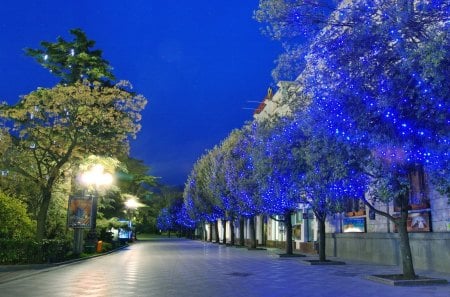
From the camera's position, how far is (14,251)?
21.9m

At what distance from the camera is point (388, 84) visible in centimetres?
1240

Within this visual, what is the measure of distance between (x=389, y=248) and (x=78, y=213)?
57.6ft

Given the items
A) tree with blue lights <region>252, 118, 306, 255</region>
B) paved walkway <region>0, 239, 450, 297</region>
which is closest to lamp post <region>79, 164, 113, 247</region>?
paved walkway <region>0, 239, 450, 297</region>

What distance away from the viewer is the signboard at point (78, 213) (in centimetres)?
2823

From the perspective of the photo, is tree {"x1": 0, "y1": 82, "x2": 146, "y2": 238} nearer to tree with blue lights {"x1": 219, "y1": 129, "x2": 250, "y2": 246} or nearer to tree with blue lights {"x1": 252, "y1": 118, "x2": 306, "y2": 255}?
tree with blue lights {"x1": 252, "y1": 118, "x2": 306, "y2": 255}

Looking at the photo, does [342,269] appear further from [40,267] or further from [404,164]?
[40,267]

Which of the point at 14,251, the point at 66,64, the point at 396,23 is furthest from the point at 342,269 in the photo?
the point at 66,64

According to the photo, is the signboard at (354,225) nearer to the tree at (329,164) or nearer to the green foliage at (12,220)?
the tree at (329,164)

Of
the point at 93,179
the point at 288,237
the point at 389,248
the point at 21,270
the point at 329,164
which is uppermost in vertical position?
the point at 93,179

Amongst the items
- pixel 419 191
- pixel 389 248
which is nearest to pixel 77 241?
pixel 389 248

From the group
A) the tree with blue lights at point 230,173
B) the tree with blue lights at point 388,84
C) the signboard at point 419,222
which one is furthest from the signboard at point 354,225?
the tree with blue lights at point 388,84

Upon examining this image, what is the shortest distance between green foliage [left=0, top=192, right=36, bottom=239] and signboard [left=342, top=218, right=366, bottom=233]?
1800 centimetres

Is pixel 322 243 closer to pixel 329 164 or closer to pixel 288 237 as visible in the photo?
pixel 288 237

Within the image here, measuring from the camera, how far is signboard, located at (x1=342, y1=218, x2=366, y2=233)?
2671cm
